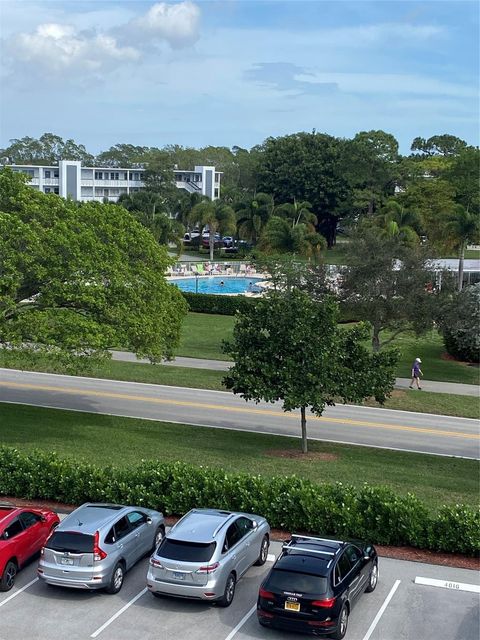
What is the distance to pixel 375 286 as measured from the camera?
34.7 metres

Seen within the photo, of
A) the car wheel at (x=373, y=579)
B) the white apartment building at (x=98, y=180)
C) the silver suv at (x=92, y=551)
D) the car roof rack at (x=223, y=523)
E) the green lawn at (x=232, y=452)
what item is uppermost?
the white apartment building at (x=98, y=180)

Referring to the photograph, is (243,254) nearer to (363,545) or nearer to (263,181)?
(263,181)

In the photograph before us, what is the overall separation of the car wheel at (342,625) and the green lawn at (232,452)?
26.3ft

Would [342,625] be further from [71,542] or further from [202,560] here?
[71,542]

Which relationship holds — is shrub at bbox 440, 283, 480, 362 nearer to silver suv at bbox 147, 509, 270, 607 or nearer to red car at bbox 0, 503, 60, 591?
silver suv at bbox 147, 509, 270, 607

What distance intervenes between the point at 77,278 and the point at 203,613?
13.2 meters

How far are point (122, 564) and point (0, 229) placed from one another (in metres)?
12.7

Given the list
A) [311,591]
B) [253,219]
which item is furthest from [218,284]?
[311,591]

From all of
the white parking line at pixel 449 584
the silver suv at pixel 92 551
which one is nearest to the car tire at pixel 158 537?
the silver suv at pixel 92 551

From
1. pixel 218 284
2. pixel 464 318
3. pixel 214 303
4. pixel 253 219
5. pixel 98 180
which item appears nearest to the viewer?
pixel 464 318

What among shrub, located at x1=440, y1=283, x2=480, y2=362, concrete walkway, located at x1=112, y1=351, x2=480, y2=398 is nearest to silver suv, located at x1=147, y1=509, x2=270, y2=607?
concrete walkway, located at x1=112, y1=351, x2=480, y2=398

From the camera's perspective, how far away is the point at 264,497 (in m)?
17.9

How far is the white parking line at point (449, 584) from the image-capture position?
15344 mm

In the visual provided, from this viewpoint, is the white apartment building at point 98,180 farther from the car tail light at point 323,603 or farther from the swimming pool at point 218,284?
the car tail light at point 323,603
